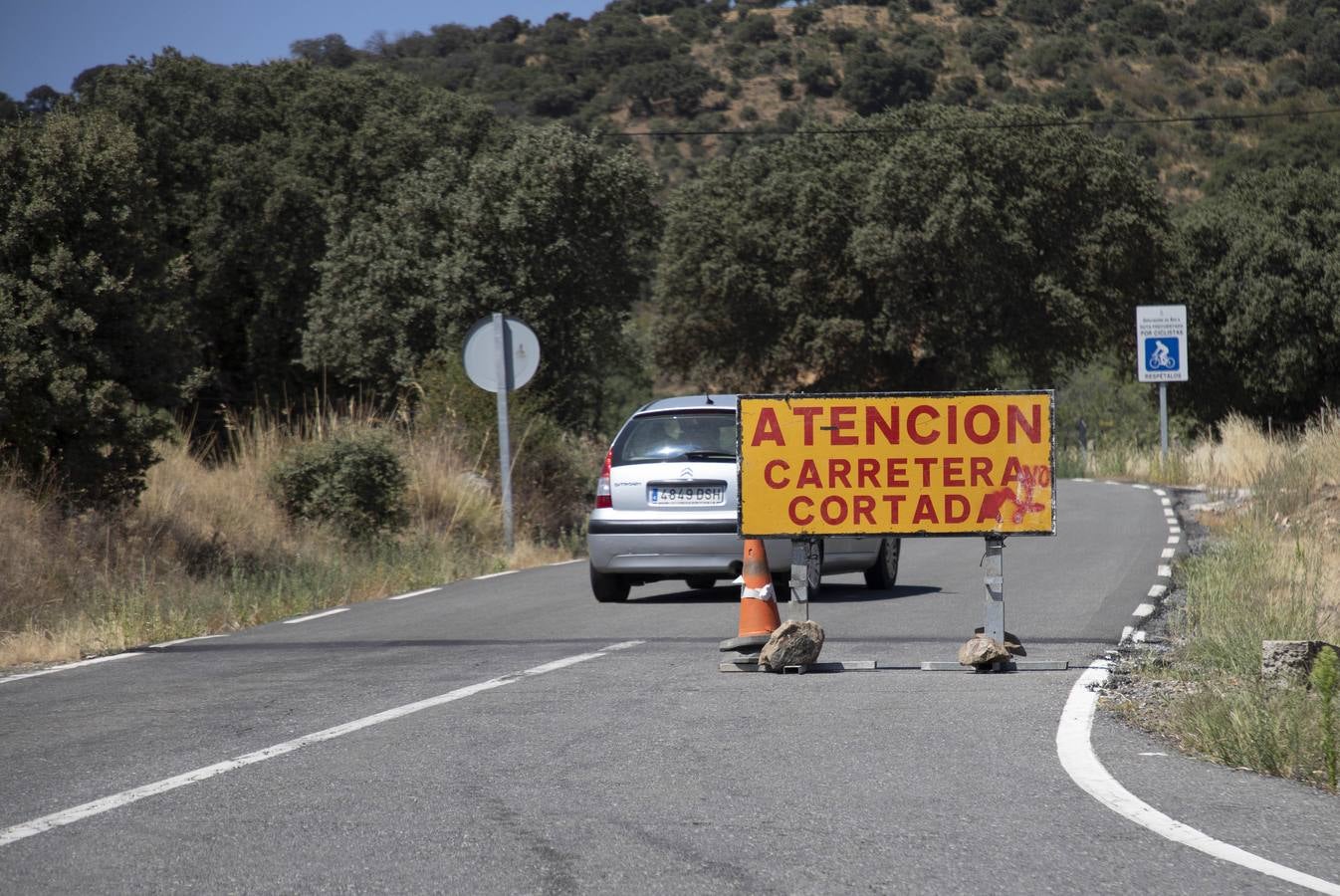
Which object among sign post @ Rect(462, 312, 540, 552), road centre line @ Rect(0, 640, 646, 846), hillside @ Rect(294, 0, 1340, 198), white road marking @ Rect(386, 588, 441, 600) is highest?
hillside @ Rect(294, 0, 1340, 198)

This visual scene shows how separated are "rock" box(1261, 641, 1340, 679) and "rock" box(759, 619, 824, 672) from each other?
2548 millimetres

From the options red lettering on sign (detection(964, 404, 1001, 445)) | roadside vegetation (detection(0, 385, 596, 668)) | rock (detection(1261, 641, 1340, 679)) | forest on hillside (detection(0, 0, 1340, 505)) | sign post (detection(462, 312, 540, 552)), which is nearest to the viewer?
rock (detection(1261, 641, 1340, 679))

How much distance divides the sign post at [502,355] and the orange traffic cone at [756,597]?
394 inches

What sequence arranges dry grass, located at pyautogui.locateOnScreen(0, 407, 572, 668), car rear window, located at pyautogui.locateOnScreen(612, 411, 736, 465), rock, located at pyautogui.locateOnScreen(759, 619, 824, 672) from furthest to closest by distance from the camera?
1. car rear window, located at pyautogui.locateOnScreen(612, 411, 736, 465)
2. dry grass, located at pyautogui.locateOnScreen(0, 407, 572, 668)
3. rock, located at pyautogui.locateOnScreen(759, 619, 824, 672)

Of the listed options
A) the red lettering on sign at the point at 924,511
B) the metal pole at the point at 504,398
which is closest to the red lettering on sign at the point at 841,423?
the red lettering on sign at the point at 924,511

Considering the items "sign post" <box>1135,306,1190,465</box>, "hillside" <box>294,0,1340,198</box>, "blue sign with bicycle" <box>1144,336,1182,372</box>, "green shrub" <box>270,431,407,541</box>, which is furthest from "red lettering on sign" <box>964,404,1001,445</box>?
"hillside" <box>294,0,1340,198</box>

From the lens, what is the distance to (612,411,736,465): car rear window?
13914 mm

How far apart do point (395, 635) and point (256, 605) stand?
2.27m

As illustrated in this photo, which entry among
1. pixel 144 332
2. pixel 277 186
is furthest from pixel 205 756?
pixel 277 186

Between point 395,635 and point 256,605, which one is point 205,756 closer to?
point 395,635

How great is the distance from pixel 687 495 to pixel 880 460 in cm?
399

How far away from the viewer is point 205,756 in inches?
283

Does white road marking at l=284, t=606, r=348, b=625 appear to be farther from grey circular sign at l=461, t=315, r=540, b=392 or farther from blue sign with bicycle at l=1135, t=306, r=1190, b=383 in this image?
blue sign with bicycle at l=1135, t=306, r=1190, b=383

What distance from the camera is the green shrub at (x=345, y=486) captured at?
18.8 m
